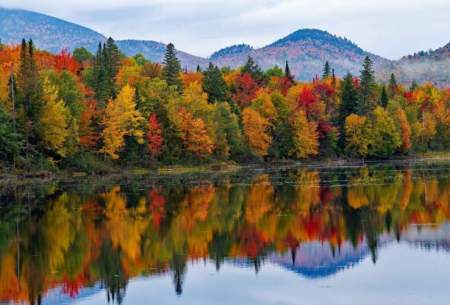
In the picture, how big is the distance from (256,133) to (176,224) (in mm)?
70080

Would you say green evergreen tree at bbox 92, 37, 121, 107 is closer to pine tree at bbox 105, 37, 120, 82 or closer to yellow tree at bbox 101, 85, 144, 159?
pine tree at bbox 105, 37, 120, 82

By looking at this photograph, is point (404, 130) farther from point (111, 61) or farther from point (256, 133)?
point (111, 61)

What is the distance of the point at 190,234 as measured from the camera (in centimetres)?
3981

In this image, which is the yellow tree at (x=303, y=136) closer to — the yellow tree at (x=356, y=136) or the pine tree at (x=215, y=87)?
the yellow tree at (x=356, y=136)

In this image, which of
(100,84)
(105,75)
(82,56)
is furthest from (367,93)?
(82,56)

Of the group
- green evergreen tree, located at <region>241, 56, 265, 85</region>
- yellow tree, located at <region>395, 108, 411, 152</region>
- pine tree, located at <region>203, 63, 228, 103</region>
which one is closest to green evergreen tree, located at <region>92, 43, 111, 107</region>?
pine tree, located at <region>203, 63, 228, 103</region>

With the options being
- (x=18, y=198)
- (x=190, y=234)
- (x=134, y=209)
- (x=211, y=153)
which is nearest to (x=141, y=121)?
(x=211, y=153)

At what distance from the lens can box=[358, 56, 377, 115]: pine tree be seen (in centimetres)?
13338

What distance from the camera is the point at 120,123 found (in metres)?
93.8

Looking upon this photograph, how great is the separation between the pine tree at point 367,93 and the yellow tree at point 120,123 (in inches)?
1961

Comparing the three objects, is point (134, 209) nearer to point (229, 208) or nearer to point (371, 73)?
point (229, 208)

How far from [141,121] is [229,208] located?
4768 centimetres

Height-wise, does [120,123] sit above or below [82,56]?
below

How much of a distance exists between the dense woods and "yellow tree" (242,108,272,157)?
0.15m
